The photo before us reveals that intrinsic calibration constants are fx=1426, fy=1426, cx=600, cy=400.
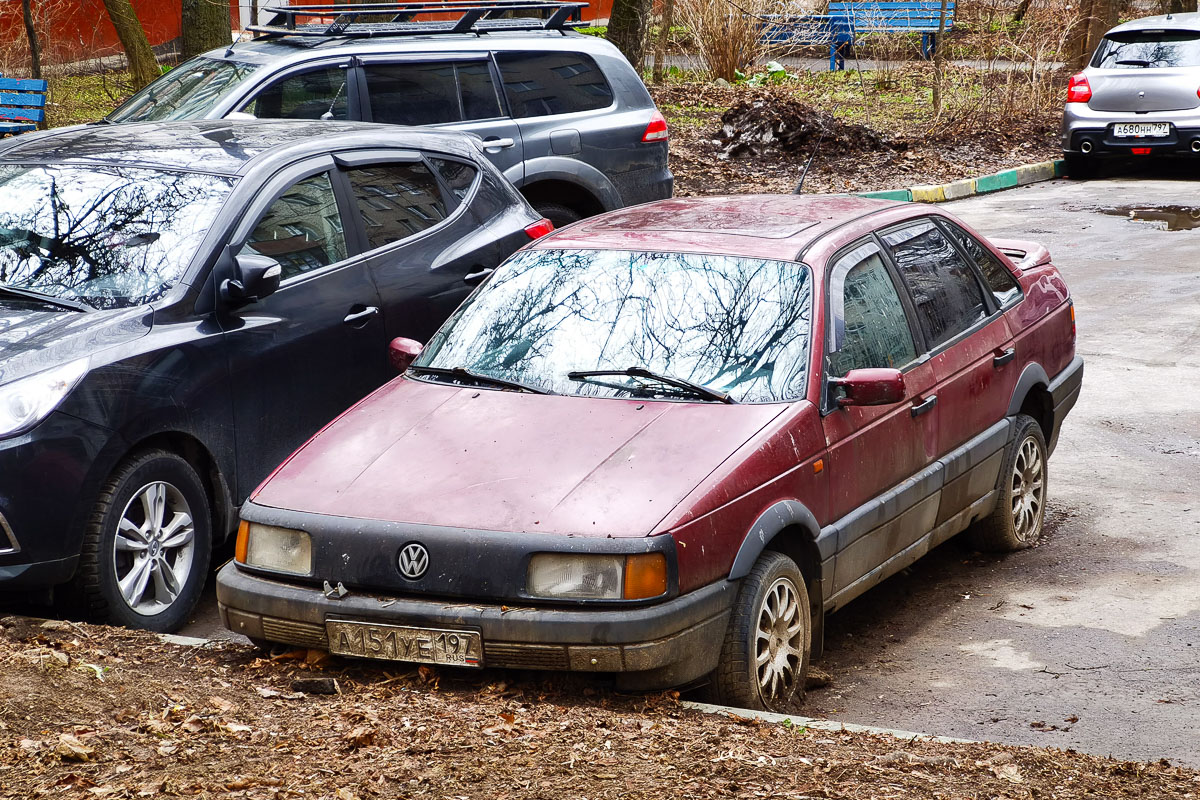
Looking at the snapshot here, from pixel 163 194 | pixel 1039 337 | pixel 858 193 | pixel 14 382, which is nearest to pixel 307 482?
pixel 14 382

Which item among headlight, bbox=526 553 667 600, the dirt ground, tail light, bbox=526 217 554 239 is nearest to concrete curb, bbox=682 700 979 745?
the dirt ground

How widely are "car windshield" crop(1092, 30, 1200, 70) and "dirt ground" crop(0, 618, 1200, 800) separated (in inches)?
624

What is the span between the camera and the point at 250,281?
5738mm

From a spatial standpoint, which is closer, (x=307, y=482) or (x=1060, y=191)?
(x=307, y=482)

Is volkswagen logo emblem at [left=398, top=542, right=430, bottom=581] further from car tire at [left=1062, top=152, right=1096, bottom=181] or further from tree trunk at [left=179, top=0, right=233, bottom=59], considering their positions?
car tire at [left=1062, top=152, right=1096, bottom=181]

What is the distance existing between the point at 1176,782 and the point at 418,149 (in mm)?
4732

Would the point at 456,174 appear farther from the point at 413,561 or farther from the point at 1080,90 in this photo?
the point at 1080,90

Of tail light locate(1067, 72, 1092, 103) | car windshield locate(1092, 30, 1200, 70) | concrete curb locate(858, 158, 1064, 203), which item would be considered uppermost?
car windshield locate(1092, 30, 1200, 70)

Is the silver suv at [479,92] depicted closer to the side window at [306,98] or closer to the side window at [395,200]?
the side window at [306,98]

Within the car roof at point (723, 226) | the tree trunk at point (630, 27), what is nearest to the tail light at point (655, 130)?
the car roof at point (723, 226)

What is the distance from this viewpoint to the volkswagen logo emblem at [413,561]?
4402 mm

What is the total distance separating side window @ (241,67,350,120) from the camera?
31.2 ft

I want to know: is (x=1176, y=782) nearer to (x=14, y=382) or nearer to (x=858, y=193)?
(x=14, y=382)

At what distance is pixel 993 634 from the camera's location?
5.69 meters
